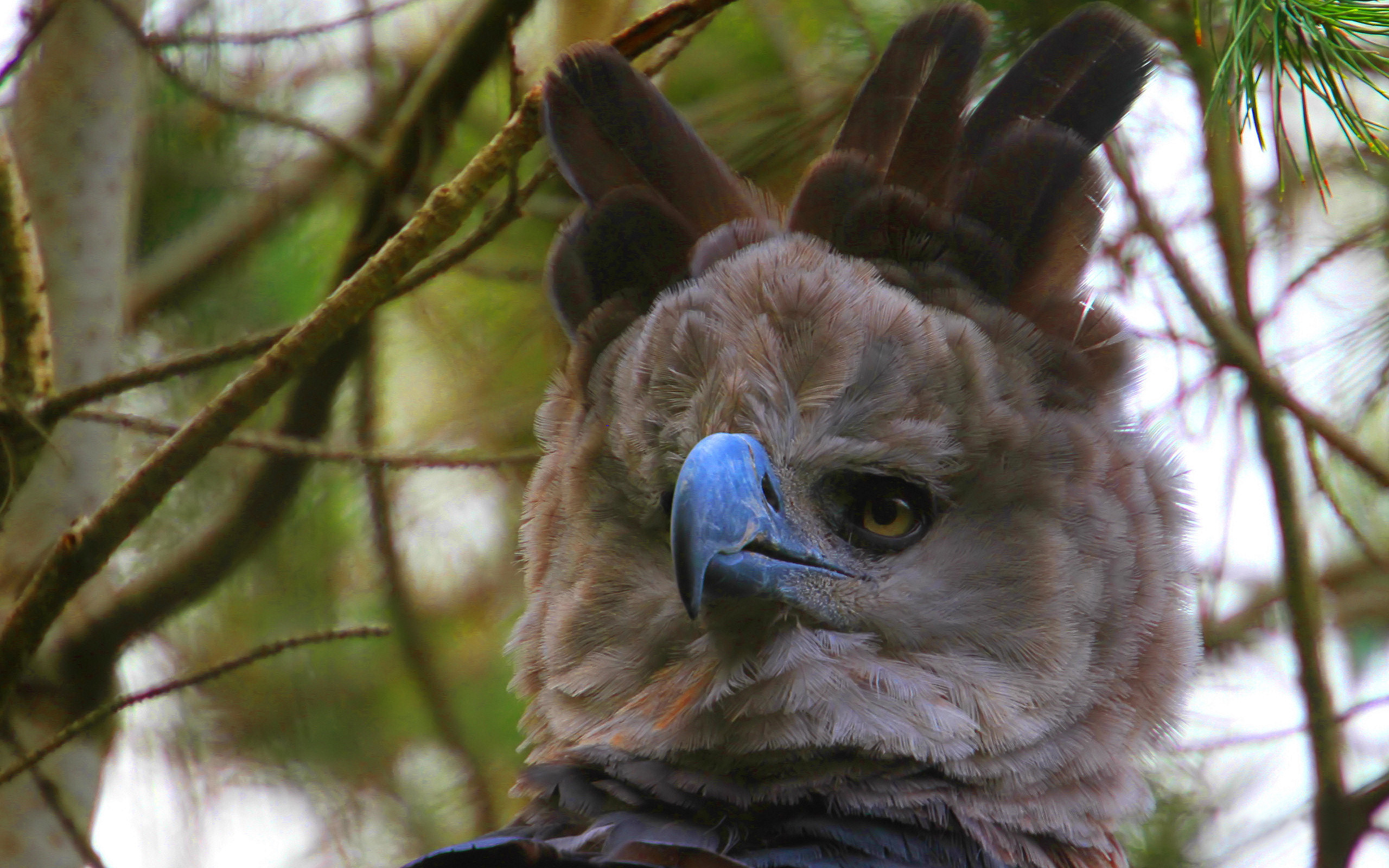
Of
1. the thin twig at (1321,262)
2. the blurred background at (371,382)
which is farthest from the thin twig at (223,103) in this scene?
the thin twig at (1321,262)

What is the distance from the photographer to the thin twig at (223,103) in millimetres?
2379

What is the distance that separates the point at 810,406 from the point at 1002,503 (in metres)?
0.34

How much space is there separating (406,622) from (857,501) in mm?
1633

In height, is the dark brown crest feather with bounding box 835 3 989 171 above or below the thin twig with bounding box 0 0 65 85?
above

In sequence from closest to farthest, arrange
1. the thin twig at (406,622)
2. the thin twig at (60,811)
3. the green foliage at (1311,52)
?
the green foliage at (1311,52)
the thin twig at (60,811)
the thin twig at (406,622)

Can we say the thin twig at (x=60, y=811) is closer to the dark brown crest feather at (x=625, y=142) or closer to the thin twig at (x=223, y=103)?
the thin twig at (x=223, y=103)

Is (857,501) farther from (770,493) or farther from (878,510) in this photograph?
(770,493)

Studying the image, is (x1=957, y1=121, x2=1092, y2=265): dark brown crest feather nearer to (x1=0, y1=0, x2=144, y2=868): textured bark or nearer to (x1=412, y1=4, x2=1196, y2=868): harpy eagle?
(x1=412, y1=4, x2=1196, y2=868): harpy eagle

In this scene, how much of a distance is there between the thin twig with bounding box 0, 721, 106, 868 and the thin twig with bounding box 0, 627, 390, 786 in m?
0.07

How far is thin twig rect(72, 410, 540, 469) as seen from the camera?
7.02 ft

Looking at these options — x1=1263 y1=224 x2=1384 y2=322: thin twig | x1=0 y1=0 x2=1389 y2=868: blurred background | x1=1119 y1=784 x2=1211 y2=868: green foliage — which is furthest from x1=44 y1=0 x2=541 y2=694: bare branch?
x1=1119 y1=784 x2=1211 y2=868: green foliage

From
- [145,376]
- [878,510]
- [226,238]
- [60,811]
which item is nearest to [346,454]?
[145,376]

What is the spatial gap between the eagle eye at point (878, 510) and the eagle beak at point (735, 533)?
104 mm

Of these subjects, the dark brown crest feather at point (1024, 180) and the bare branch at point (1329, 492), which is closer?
the dark brown crest feather at point (1024, 180)
